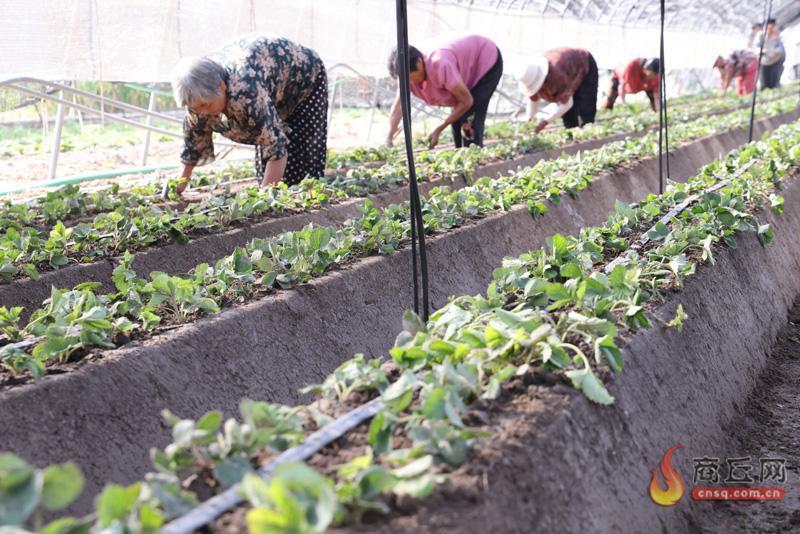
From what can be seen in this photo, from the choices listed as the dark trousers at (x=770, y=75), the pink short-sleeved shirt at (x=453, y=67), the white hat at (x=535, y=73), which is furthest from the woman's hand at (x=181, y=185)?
the dark trousers at (x=770, y=75)

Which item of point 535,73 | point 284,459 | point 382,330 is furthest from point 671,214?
point 535,73

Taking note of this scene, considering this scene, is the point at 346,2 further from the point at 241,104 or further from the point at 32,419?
the point at 32,419

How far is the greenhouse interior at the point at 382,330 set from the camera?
1.98 m

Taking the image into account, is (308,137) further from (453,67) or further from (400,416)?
(400,416)

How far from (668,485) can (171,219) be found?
349 centimetres

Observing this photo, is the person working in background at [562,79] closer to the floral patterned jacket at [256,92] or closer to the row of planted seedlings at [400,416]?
the floral patterned jacket at [256,92]

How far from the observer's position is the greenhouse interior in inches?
77.9

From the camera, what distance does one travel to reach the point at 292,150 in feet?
23.1

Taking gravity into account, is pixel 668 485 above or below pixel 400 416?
below

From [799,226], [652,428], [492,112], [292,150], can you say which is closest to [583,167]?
[799,226]

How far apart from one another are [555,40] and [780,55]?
19.1ft

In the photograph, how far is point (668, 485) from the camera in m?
2.62

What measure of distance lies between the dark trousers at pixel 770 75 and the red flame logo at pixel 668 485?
70.3ft

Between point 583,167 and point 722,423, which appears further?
point 583,167
